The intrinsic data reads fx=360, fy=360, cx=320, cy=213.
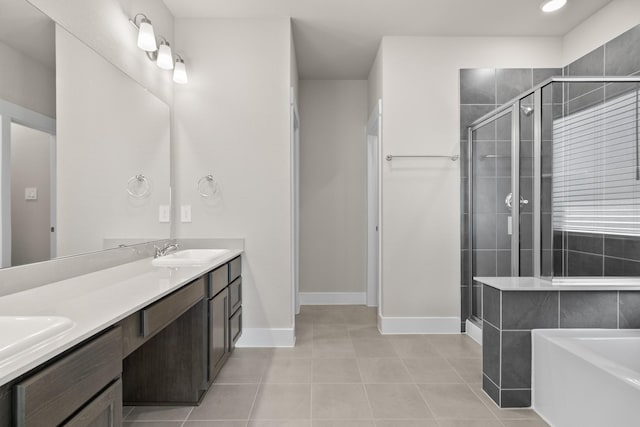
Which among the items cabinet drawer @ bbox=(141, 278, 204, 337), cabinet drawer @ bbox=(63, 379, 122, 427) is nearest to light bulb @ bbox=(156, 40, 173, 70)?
cabinet drawer @ bbox=(141, 278, 204, 337)

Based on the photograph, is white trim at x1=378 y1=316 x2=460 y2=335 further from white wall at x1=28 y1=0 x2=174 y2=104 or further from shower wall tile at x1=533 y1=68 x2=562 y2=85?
white wall at x1=28 y1=0 x2=174 y2=104

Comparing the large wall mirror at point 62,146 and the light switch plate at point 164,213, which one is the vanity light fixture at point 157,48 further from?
the light switch plate at point 164,213

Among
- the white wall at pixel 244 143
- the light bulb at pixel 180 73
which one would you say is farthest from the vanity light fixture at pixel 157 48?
the white wall at pixel 244 143

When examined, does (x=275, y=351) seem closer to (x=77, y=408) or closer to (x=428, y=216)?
(x=428, y=216)

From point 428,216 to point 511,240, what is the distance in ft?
2.58

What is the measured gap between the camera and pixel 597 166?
2.14m

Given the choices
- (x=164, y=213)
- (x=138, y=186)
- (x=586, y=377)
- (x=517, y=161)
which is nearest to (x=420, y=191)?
(x=517, y=161)

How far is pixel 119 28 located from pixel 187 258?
151 cm

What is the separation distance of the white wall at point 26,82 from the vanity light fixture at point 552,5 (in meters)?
3.29

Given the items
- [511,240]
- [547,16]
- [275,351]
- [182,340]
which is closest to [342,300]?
[275,351]

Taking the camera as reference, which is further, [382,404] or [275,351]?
[275,351]

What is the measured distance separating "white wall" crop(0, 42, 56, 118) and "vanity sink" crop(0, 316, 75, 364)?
0.85 meters

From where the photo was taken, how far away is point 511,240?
2643mm

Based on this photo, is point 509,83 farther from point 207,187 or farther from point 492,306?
point 207,187
